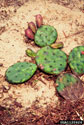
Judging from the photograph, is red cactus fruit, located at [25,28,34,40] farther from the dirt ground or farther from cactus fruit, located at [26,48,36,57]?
cactus fruit, located at [26,48,36,57]

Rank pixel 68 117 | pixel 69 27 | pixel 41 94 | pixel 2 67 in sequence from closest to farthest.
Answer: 1. pixel 68 117
2. pixel 41 94
3. pixel 2 67
4. pixel 69 27

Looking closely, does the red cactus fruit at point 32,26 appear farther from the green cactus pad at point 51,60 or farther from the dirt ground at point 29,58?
the green cactus pad at point 51,60

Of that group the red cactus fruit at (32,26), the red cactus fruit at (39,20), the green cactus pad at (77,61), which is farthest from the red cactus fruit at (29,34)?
the green cactus pad at (77,61)

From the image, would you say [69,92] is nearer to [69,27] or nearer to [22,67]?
[22,67]

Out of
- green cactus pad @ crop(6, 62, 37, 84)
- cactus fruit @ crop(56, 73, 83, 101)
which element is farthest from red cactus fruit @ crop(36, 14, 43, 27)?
cactus fruit @ crop(56, 73, 83, 101)

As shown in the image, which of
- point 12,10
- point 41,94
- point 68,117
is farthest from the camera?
point 12,10

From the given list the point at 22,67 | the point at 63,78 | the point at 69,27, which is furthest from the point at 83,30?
the point at 22,67
